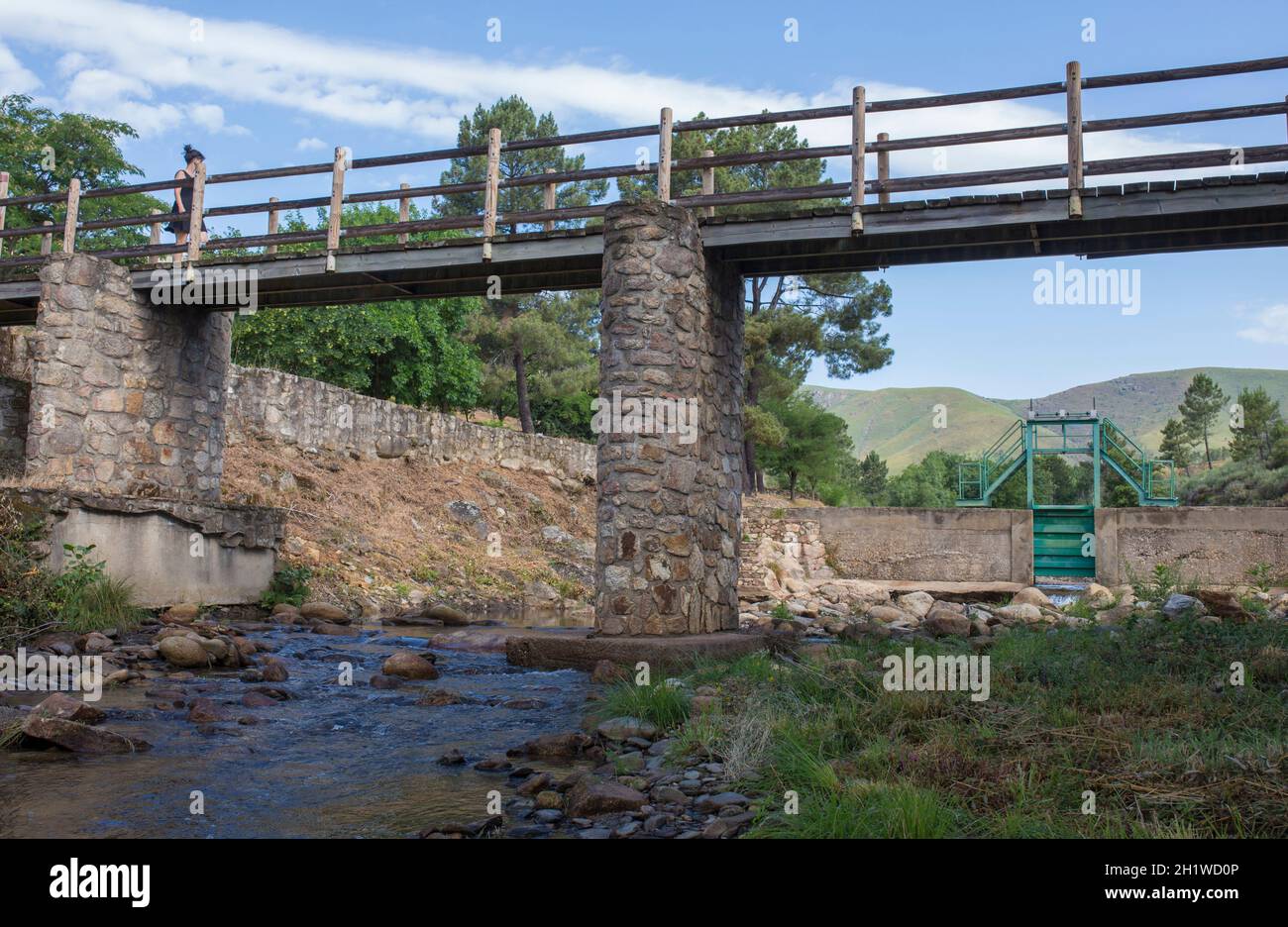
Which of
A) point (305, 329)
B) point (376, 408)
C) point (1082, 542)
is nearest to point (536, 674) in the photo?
point (376, 408)

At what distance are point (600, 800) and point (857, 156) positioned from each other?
739 cm

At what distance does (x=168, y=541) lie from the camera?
12141mm

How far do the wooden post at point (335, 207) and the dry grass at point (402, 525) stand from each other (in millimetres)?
5274

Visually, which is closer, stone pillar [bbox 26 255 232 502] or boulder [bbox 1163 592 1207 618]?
boulder [bbox 1163 592 1207 618]

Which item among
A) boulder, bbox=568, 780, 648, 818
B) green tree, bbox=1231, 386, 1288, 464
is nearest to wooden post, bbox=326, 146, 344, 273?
boulder, bbox=568, 780, 648, 818

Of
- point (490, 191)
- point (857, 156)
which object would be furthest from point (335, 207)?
point (857, 156)

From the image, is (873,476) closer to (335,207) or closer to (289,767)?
(335,207)

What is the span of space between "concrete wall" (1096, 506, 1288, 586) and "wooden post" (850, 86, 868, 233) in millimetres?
13632

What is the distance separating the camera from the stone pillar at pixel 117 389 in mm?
12367

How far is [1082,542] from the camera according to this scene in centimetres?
2188

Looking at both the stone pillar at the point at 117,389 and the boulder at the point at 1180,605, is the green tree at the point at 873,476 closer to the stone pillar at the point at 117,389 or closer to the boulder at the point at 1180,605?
the stone pillar at the point at 117,389

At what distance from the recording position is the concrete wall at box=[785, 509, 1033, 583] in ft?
73.3

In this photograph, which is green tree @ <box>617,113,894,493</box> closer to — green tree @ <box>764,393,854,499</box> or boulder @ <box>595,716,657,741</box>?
green tree @ <box>764,393,854,499</box>
